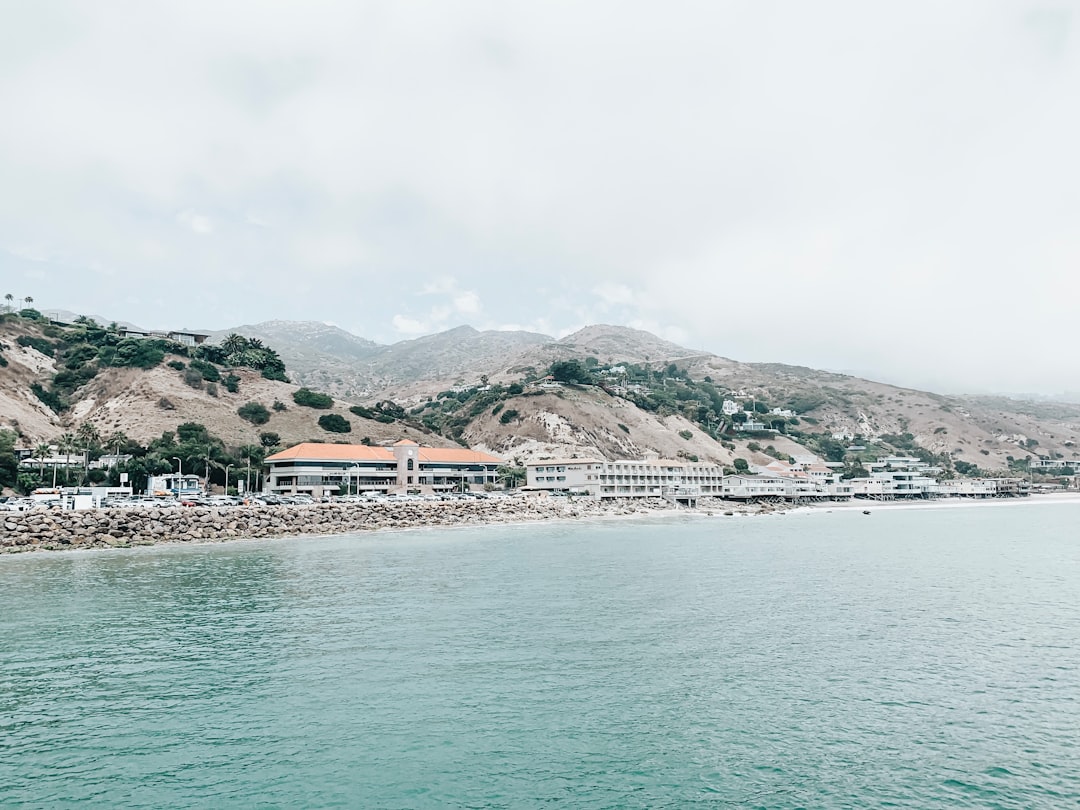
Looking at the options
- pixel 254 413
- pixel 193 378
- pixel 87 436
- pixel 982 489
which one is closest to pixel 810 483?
pixel 982 489

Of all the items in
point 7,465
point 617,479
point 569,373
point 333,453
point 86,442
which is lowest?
point 617,479

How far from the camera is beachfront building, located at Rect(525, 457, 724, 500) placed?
11538 centimetres

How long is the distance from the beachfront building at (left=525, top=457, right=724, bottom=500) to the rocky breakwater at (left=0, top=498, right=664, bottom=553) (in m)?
21.3

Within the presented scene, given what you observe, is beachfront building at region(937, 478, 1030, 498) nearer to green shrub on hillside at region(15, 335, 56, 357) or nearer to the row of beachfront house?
the row of beachfront house

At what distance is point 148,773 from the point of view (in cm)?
1625

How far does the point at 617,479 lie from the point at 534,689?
321 feet

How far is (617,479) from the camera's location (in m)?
118

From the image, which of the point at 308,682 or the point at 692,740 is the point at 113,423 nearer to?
the point at 308,682

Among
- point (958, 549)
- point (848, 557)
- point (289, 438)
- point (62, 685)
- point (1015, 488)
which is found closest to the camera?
point (62, 685)

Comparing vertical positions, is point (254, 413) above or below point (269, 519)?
above

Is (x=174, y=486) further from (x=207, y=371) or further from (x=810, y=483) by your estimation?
(x=810, y=483)

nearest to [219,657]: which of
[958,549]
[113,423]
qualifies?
[958,549]

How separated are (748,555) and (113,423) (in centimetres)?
8954

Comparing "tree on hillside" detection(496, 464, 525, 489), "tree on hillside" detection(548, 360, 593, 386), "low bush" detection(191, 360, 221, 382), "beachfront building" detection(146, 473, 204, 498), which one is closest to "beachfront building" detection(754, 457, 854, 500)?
"tree on hillside" detection(548, 360, 593, 386)
